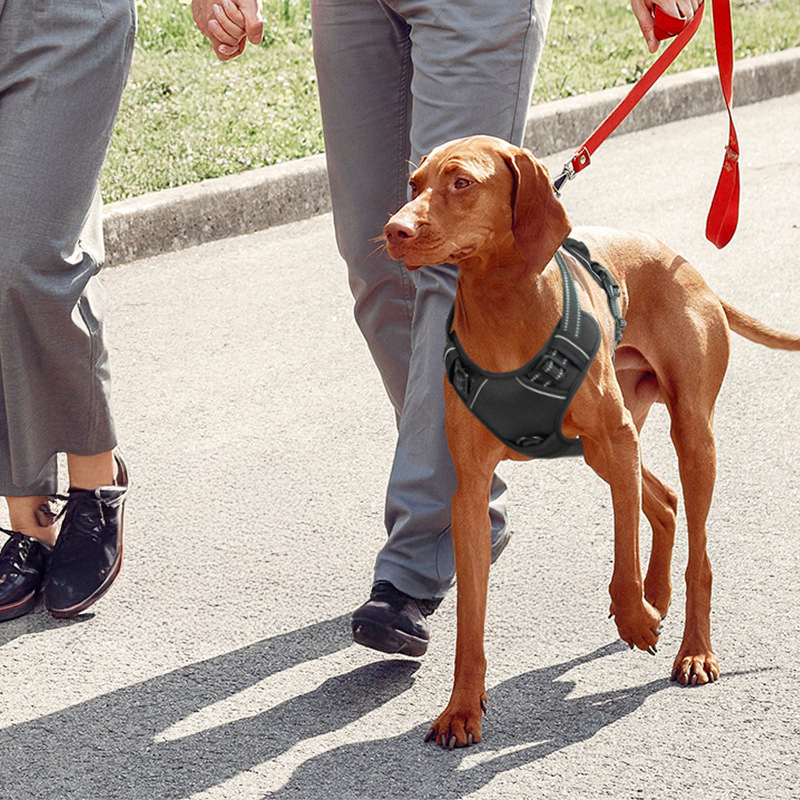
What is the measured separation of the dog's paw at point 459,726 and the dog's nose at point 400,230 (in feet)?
2.93

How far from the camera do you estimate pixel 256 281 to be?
18.1 ft

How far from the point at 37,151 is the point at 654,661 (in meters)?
1.70

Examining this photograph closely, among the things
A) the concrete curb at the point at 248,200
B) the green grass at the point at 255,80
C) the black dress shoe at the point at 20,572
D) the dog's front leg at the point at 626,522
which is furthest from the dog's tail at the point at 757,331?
the green grass at the point at 255,80

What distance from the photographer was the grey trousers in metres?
2.75

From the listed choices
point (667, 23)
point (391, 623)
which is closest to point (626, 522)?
point (391, 623)

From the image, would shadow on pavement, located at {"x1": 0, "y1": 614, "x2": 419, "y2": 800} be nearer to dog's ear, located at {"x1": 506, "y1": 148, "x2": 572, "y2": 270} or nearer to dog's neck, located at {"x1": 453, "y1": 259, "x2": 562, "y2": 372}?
dog's neck, located at {"x1": 453, "y1": 259, "x2": 562, "y2": 372}

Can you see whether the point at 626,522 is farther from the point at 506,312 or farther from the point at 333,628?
the point at 333,628

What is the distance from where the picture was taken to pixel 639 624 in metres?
2.55

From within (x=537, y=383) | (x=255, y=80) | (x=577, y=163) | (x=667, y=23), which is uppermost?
(x=667, y=23)

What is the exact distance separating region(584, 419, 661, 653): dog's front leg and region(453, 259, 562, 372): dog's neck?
24 centimetres

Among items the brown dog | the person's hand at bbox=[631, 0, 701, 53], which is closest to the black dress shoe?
the brown dog

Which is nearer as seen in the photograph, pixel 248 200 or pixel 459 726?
pixel 459 726

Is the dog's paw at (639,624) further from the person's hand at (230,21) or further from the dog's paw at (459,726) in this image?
the person's hand at (230,21)

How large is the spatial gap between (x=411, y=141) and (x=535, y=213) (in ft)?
1.98
